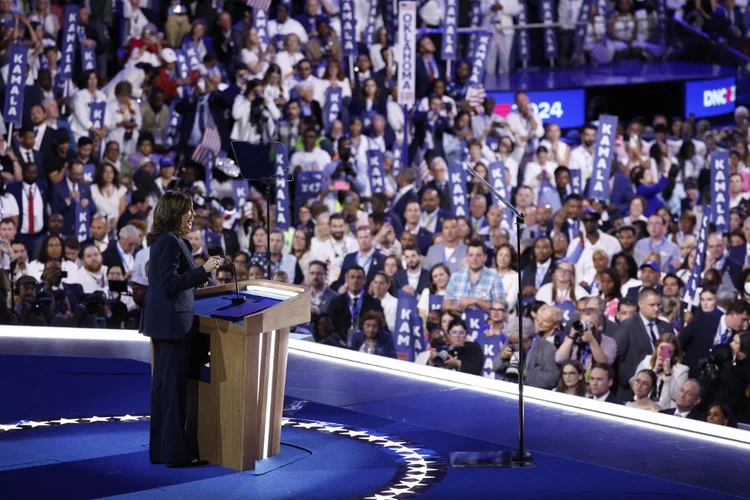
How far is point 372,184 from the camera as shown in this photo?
401 inches

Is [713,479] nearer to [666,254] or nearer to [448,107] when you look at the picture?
[666,254]

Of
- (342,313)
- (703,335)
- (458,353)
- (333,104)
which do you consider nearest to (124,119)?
(333,104)

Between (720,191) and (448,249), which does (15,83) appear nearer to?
(448,249)

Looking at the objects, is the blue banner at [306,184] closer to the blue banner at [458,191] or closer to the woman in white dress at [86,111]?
Answer: the blue banner at [458,191]

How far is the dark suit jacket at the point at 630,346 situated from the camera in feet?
25.8

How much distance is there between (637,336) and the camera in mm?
7926

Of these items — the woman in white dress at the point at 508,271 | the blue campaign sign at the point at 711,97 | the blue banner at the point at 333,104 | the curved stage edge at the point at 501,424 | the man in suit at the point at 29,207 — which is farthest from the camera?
the blue campaign sign at the point at 711,97

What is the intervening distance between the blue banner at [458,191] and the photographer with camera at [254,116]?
5.77 ft

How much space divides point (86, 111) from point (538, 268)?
4437 millimetres

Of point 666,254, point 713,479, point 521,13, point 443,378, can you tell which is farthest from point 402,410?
point 521,13

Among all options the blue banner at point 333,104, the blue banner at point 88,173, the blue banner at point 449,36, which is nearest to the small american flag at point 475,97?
the blue banner at point 449,36

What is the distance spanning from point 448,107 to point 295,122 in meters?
1.37

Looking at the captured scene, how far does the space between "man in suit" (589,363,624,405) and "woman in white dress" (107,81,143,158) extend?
16.0 feet

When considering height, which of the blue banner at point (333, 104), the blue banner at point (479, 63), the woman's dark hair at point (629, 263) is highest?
the blue banner at point (479, 63)
